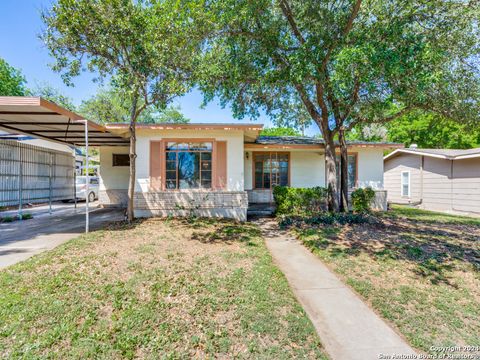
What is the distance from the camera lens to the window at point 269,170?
12.5 meters

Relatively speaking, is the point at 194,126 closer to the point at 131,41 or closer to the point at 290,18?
the point at 131,41

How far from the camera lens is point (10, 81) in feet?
73.3

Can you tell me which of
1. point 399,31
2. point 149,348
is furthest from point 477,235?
point 149,348

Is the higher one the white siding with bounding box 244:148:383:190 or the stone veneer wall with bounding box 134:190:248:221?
the white siding with bounding box 244:148:383:190

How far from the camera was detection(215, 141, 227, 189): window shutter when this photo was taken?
916 centimetres

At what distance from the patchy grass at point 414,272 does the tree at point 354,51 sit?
→ 11.8ft

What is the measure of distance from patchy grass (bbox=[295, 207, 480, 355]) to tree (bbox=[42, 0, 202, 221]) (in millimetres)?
6151

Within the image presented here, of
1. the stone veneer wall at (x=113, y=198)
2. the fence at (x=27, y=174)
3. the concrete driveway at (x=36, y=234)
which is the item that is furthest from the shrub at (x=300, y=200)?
the fence at (x=27, y=174)

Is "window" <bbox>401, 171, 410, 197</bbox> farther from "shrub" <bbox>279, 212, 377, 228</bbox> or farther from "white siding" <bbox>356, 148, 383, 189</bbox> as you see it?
"shrub" <bbox>279, 212, 377, 228</bbox>

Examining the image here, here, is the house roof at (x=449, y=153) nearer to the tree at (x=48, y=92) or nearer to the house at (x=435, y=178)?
the house at (x=435, y=178)

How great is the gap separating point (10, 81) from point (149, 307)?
2950cm

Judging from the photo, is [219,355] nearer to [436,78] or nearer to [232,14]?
[436,78]

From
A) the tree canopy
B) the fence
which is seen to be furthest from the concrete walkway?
the tree canopy

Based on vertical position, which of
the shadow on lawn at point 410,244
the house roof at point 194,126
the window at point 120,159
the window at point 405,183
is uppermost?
the house roof at point 194,126
